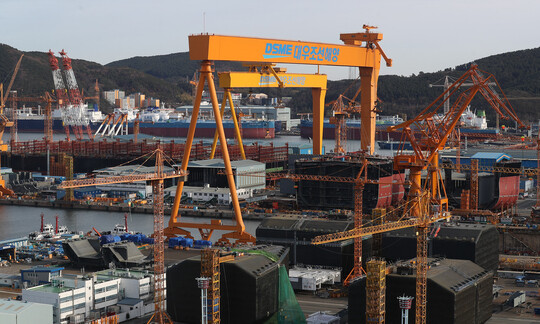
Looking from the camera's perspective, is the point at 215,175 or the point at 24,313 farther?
the point at 215,175

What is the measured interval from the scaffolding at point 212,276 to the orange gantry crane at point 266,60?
357 inches

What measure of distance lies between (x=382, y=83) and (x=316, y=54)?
79.2 m

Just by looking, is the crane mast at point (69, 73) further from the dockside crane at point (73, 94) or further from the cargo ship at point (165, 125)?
the cargo ship at point (165, 125)

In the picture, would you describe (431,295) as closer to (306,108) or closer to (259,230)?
(259,230)

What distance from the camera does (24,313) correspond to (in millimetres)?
17500

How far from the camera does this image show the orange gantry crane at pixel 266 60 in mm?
26516

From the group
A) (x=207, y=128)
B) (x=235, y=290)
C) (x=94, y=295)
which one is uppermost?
(x=207, y=128)

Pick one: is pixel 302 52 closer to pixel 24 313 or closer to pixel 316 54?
pixel 316 54

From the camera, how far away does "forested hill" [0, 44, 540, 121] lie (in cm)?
10194

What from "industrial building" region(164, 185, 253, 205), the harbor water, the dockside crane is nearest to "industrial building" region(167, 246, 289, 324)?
the harbor water

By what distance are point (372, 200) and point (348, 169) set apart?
1.47 meters

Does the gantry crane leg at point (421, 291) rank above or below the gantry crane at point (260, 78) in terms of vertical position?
below

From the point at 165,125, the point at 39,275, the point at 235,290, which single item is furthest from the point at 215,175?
the point at 165,125

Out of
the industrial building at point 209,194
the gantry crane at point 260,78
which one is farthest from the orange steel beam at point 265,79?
the industrial building at point 209,194
